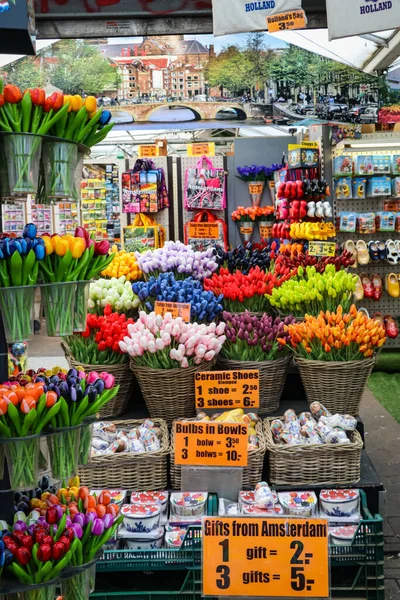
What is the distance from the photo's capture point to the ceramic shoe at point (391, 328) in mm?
6738

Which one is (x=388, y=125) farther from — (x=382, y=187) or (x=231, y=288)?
(x=231, y=288)

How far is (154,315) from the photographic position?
3.07 metres

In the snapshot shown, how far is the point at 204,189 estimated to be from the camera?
→ 26.7 ft

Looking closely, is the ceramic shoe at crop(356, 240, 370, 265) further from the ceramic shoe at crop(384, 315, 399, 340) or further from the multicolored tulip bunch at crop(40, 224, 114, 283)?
the multicolored tulip bunch at crop(40, 224, 114, 283)

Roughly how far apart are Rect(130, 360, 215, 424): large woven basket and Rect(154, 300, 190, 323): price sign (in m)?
0.27

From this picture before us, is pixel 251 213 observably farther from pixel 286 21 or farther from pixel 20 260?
pixel 20 260

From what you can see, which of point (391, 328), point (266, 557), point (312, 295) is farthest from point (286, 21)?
point (266, 557)

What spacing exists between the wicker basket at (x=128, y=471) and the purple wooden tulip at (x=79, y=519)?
1029 mm

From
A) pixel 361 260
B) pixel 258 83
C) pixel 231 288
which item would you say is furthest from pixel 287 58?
pixel 231 288

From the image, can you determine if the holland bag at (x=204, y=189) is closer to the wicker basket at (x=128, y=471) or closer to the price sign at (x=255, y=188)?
the price sign at (x=255, y=188)

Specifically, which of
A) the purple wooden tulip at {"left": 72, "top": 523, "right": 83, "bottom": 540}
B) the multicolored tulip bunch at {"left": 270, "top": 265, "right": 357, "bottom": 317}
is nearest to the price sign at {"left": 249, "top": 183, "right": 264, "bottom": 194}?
the multicolored tulip bunch at {"left": 270, "top": 265, "right": 357, "bottom": 317}

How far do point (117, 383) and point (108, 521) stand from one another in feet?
5.12

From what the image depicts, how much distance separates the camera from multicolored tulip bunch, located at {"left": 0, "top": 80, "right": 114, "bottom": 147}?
5.37 ft

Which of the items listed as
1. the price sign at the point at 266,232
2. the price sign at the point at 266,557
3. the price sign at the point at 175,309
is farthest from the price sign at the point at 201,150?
the price sign at the point at 266,557
